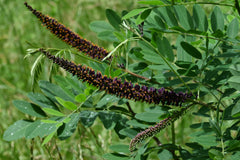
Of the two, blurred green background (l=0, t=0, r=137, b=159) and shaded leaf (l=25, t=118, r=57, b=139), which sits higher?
blurred green background (l=0, t=0, r=137, b=159)

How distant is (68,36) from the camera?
1.32 metres

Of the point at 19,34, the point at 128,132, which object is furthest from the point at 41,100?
the point at 19,34

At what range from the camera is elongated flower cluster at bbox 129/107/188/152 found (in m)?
1.14

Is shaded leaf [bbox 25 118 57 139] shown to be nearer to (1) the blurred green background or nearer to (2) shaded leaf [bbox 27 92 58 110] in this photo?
(2) shaded leaf [bbox 27 92 58 110]

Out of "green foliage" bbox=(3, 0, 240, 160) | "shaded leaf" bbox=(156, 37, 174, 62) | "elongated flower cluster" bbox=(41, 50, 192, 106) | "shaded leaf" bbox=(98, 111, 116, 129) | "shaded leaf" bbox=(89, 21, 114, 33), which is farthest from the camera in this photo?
"shaded leaf" bbox=(89, 21, 114, 33)

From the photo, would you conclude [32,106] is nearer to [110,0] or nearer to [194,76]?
[194,76]

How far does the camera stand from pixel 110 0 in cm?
382

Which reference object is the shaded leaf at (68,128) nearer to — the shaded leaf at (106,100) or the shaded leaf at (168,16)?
the shaded leaf at (106,100)

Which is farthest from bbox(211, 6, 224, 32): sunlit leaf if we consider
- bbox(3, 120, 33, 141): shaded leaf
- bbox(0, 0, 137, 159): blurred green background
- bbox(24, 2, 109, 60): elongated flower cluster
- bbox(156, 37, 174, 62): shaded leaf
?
bbox(0, 0, 137, 159): blurred green background

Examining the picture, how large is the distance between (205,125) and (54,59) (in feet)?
2.53

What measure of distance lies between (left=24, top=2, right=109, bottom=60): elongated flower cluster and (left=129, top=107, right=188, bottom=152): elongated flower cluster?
43cm

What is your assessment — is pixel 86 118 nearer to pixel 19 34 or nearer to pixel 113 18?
pixel 113 18

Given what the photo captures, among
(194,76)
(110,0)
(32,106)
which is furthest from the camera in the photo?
(110,0)

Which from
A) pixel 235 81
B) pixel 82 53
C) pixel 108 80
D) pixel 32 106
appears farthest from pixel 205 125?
pixel 32 106
